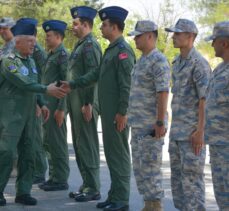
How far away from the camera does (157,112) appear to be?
5.96 metres

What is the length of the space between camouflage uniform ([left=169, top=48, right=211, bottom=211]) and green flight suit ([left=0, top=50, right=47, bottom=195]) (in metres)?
1.64

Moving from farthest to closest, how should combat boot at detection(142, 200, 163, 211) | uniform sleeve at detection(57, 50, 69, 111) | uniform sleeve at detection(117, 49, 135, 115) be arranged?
uniform sleeve at detection(57, 50, 69, 111) < uniform sleeve at detection(117, 49, 135, 115) < combat boot at detection(142, 200, 163, 211)

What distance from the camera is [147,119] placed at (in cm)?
602

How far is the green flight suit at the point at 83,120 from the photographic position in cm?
705

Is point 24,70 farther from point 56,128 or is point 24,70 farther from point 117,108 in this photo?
point 56,128

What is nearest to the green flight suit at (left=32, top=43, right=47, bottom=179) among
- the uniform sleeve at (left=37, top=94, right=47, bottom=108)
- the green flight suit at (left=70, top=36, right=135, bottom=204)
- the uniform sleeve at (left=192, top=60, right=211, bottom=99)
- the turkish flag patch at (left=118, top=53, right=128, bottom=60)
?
the uniform sleeve at (left=37, top=94, right=47, bottom=108)

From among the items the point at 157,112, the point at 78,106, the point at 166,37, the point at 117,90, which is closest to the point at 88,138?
the point at 78,106

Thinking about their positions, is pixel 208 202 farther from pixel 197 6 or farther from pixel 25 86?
pixel 197 6

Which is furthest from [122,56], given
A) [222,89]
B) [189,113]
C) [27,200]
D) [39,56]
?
[39,56]

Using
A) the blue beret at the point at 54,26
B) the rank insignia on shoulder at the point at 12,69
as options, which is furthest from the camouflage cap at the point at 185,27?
the blue beret at the point at 54,26

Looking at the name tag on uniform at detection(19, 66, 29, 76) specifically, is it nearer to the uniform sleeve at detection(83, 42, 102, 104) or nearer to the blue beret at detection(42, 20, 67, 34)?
the uniform sleeve at detection(83, 42, 102, 104)

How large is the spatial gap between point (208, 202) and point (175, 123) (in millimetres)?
1867

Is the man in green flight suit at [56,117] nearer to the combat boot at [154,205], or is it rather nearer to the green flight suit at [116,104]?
the green flight suit at [116,104]

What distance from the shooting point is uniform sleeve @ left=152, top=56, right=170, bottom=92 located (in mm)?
5867
